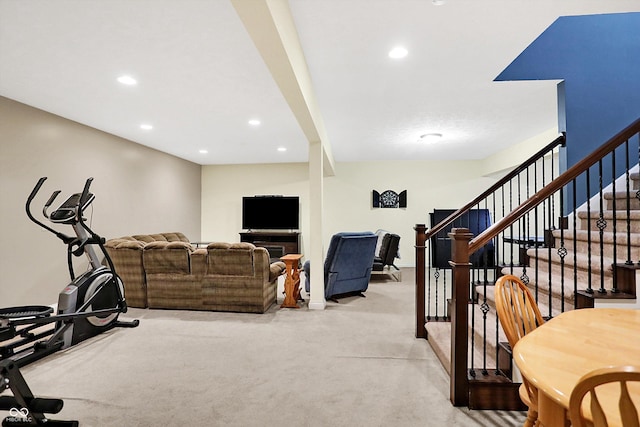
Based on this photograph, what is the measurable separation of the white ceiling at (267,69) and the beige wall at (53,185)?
0.28m

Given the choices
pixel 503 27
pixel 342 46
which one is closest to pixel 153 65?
pixel 342 46

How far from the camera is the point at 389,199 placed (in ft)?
25.9

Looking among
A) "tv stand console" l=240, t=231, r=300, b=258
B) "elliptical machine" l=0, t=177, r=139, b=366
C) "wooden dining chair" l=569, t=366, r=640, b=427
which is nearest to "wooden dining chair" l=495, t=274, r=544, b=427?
"wooden dining chair" l=569, t=366, r=640, b=427

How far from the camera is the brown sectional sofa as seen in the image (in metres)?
3.87

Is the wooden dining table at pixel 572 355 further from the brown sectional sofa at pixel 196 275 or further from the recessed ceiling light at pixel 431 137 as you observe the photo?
the recessed ceiling light at pixel 431 137

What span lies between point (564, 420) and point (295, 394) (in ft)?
5.34

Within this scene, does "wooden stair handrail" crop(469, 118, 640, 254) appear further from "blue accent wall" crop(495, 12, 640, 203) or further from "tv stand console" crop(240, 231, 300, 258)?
"tv stand console" crop(240, 231, 300, 258)

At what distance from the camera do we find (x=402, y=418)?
1.87 metres

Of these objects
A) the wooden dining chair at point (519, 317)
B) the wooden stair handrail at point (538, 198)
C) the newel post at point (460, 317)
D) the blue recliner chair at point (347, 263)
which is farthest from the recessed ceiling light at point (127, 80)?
the wooden dining chair at point (519, 317)

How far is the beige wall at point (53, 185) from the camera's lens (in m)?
3.75

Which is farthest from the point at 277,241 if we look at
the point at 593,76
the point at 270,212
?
the point at 593,76

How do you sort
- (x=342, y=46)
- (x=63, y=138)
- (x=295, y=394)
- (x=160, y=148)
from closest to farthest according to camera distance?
(x=295, y=394) < (x=342, y=46) < (x=63, y=138) < (x=160, y=148)

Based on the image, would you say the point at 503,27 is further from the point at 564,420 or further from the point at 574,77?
the point at 564,420

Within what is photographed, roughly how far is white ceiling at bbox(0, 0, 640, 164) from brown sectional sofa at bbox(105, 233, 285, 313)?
182cm
